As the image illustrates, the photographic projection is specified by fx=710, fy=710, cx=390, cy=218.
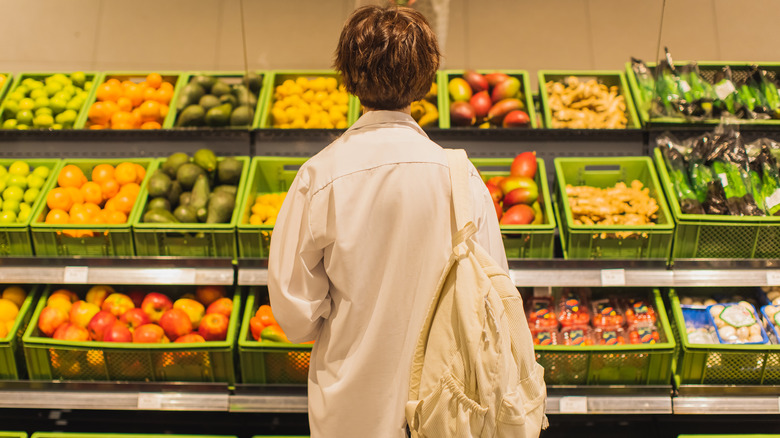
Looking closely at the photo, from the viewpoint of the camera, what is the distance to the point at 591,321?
2.85 meters

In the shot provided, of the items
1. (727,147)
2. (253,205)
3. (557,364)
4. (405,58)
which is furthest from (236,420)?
(727,147)

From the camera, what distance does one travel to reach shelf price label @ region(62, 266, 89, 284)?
8.68ft

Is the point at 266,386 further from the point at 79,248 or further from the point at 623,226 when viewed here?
the point at 623,226

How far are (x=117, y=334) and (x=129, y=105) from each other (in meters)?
1.03

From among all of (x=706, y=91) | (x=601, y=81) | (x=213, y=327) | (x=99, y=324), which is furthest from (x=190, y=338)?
(x=706, y=91)

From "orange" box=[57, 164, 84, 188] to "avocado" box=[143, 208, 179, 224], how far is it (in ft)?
1.26

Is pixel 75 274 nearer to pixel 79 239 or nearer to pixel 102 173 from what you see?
pixel 79 239

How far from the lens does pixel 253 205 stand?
111 inches

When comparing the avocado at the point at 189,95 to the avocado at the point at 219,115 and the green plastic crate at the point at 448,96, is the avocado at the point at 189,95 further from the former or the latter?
the green plastic crate at the point at 448,96

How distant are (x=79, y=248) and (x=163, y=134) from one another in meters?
0.60

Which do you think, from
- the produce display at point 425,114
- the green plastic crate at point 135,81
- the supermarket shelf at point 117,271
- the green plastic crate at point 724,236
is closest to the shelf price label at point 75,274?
the supermarket shelf at point 117,271

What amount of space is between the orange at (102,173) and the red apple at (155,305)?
506 mm

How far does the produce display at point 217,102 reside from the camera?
2955 mm

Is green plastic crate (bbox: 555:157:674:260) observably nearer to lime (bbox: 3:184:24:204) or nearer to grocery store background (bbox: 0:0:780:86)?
grocery store background (bbox: 0:0:780:86)
